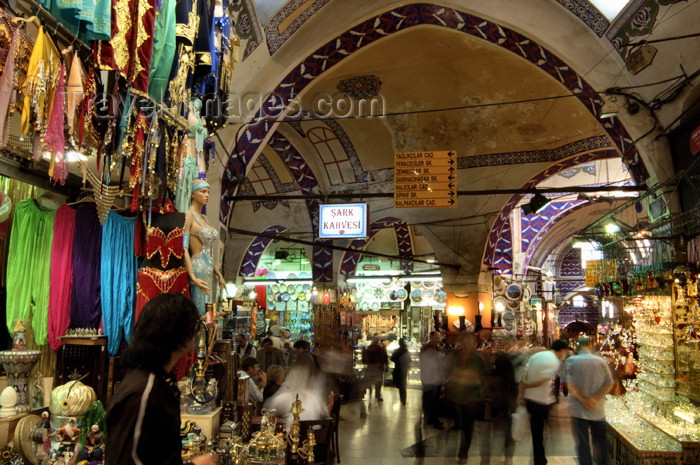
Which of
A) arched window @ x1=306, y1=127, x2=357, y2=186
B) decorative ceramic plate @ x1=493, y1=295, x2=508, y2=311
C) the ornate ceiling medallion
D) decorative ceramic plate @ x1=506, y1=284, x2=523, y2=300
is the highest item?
the ornate ceiling medallion

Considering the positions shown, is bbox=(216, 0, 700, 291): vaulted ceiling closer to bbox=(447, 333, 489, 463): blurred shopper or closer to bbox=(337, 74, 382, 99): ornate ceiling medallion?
bbox=(337, 74, 382, 99): ornate ceiling medallion

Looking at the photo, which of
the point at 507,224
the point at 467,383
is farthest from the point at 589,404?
the point at 507,224

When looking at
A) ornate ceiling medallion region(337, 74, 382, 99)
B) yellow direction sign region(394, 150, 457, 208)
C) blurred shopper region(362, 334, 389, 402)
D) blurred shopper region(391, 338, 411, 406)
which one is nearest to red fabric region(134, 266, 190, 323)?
yellow direction sign region(394, 150, 457, 208)

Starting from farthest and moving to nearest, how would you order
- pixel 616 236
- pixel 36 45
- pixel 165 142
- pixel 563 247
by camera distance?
pixel 563 247
pixel 616 236
pixel 165 142
pixel 36 45

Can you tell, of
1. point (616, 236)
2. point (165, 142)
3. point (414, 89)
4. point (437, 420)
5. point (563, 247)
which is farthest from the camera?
point (563, 247)

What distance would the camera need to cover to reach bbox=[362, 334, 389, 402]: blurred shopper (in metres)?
10.7

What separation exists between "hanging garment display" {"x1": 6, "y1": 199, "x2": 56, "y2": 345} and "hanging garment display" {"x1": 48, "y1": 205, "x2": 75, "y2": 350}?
0.04 metres

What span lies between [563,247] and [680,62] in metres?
21.3

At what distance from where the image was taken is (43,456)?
9.95 ft

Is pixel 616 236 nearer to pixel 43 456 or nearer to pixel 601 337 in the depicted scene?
pixel 601 337

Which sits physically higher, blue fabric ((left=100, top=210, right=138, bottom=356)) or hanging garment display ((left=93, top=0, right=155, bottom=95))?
hanging garment display ((left=93, top=0, right=155, bottom=95))

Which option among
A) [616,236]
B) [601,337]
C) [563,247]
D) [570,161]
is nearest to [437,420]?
[616,236]

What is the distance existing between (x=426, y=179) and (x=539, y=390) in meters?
3.79

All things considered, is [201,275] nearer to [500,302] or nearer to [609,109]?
[609,109]
